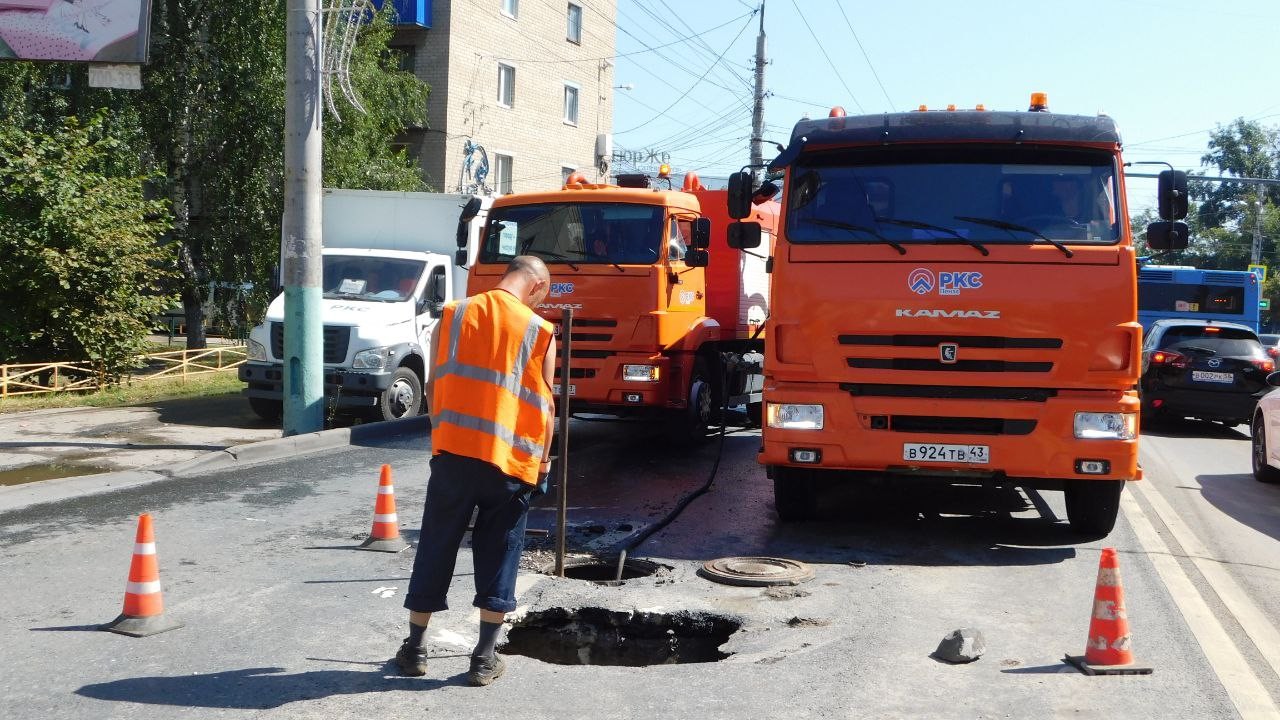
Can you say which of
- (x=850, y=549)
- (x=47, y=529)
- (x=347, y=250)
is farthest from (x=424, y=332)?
(x=850, y=549)

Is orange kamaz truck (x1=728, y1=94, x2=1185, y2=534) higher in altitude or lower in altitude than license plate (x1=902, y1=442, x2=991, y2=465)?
higher

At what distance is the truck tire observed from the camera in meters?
7.85

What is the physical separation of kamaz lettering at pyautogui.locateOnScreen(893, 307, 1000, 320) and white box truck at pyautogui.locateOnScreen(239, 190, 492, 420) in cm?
678

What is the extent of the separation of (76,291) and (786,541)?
1300cm

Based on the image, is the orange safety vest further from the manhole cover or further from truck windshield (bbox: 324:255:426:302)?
truck windshield (bbox: 324:255:426:302)

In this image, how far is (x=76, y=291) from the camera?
16797mm

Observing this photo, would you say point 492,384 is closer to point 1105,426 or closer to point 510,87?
point 1105,426

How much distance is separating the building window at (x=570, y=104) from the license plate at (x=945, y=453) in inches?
1188

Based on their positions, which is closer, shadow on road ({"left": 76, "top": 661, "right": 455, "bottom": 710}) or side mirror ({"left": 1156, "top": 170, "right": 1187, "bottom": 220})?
shadow on road ({"left": 76, "top": 661, "right": 455, "bottom": 710})

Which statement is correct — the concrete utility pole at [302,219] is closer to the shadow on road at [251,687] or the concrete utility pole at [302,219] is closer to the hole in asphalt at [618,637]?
the hole in asphalt at [618,637]

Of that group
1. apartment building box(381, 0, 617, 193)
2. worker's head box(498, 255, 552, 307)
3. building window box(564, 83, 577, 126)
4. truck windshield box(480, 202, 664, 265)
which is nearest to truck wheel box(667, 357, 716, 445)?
truck windshield box(480, 202, 664, 265)

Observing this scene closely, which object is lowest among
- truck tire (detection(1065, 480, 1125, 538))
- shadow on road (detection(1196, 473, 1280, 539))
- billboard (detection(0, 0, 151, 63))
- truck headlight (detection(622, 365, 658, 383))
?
shadow on road (detection(1196, 473, 1280, 539))

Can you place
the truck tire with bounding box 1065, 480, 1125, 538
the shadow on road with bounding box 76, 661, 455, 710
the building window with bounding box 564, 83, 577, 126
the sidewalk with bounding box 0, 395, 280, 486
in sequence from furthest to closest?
1. the building window with bounding box 564, 83, 577, 126
2. the sidewalk with bounding box 0, 395, 280, 486
3. the truck tire with bounding box 1065, 480, 1125, 538
4. the shadow on road with bounding box 76, 661, 455, 710

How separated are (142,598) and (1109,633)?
14.6ft
